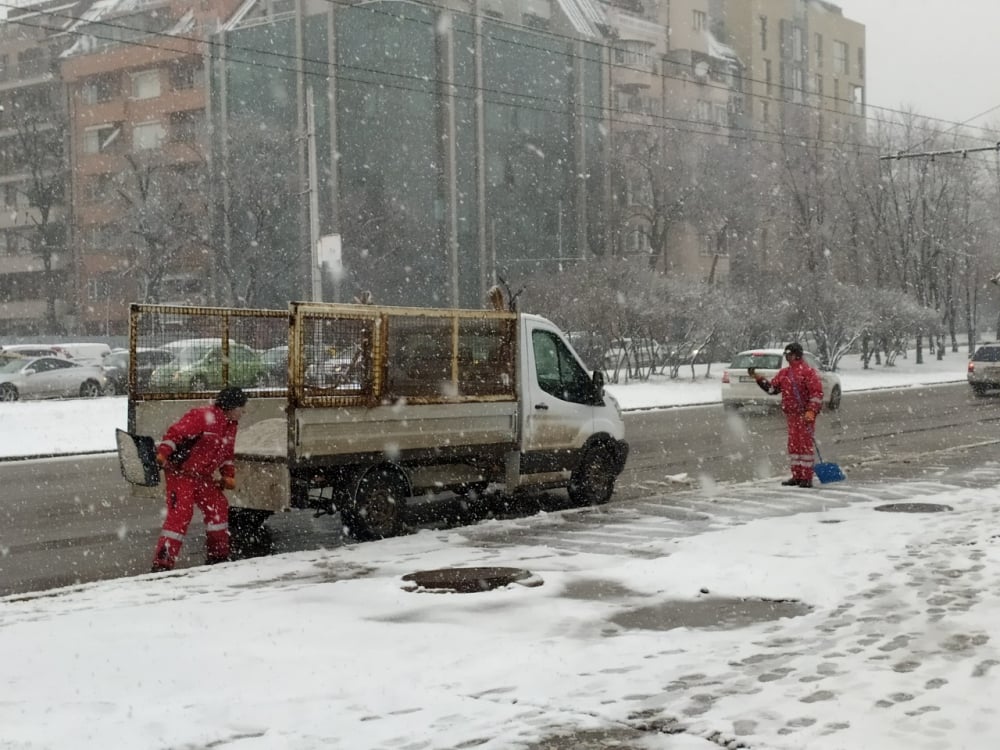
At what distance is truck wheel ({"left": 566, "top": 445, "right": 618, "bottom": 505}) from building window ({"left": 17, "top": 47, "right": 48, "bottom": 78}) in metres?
76.1

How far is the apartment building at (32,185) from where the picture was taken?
76.4 meters

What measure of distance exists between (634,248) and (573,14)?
47.1ft

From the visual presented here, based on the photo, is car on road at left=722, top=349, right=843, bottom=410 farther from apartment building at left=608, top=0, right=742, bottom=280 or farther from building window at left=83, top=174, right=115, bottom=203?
building window at left=83, top=174, right=115, bottom=203

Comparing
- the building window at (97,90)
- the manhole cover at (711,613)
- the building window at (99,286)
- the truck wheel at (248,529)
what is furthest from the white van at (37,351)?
the building window at (97,90)

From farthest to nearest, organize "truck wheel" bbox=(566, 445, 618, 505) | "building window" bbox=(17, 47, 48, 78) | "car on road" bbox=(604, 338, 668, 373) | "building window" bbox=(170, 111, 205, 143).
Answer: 1. "building window" bbox=(17, 47, 48, 78)
2. "building window" bbox=(170, 111, 205, 143)
3. "car on road" bbox=(604, 338, 668, 373)
4. "truck wheel" bbox=(566, 445, 618, 505)

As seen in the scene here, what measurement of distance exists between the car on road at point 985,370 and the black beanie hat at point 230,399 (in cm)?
2802

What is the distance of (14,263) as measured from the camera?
7988 cm

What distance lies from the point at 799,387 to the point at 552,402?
3.03m

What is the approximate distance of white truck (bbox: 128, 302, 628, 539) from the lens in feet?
34.2

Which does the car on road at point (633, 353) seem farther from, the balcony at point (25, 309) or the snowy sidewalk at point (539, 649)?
the balcony at point (25, 309)

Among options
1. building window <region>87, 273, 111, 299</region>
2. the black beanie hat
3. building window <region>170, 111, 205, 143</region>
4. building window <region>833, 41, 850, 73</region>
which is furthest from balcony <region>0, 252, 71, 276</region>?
the black beanie hat

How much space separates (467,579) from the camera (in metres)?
8.73

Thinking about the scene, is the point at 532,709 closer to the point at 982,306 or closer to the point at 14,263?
the point at 14,263

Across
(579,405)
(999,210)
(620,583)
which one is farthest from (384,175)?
(620,583)
